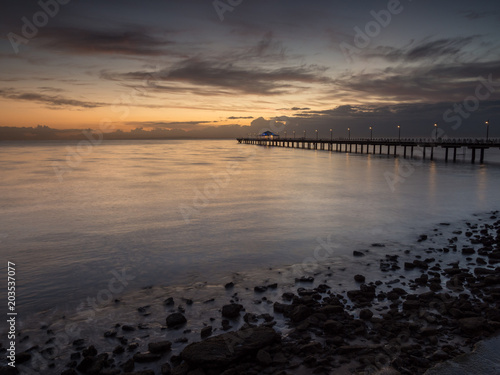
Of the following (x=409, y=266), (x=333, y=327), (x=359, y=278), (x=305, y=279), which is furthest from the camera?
(x=409, y=266)

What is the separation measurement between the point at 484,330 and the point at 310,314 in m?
3.16

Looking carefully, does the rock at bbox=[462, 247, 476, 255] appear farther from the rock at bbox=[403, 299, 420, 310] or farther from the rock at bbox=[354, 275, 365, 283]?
the rock at bbox=[403, 299, 420, 310]

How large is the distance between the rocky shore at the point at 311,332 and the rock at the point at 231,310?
27 mm

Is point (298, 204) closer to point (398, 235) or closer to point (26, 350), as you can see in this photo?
point (398, 235)

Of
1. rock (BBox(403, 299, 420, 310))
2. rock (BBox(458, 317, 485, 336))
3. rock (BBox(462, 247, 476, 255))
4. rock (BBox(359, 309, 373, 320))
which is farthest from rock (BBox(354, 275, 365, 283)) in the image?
rock (BBox(462, 247, 476, 255))

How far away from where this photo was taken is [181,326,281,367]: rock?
18.0ft

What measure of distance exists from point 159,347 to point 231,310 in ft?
5.69

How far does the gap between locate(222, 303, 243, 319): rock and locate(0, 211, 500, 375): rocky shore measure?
27 mm

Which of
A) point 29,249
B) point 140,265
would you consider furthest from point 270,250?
point 29,249

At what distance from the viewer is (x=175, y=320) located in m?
7.11

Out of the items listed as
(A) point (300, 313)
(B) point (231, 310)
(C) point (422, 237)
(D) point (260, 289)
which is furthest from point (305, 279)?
(C) point (422, 237)

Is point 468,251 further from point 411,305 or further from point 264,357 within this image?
point 264,357

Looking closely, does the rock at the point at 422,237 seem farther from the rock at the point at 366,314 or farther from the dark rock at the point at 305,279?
the rock at the point at 366,314

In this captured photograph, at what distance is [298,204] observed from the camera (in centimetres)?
2281
